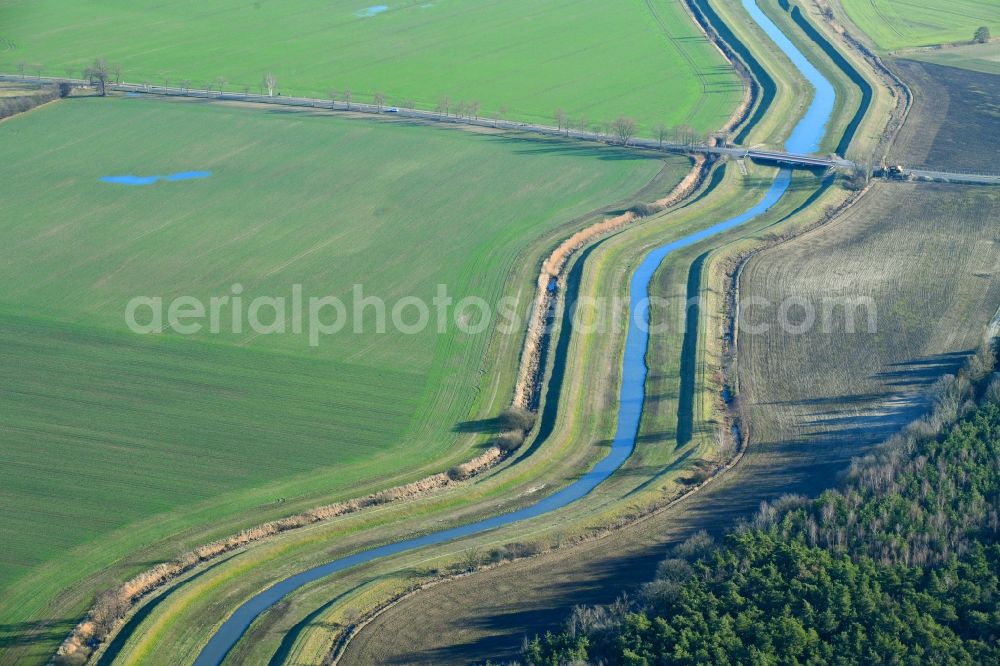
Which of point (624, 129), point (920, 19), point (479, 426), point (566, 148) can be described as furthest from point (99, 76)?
point (920, 19)

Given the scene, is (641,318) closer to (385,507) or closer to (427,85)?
(385,507)

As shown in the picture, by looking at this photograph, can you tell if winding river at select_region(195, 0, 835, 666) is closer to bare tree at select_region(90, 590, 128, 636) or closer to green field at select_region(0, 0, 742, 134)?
bare tree at select_region(90, 590, 128, 636)

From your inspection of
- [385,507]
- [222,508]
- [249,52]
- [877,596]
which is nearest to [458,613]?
[385,507]

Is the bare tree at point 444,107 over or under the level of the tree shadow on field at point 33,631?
over

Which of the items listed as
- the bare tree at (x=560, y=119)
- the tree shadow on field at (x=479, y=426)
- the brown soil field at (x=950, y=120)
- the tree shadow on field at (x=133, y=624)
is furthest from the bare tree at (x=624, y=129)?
the tree shadow on field at (x=133, y=624)

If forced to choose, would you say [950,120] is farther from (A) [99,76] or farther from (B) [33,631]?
(B) [33,631]

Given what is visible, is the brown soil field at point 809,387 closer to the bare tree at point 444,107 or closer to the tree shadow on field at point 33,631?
the tree shadow on field at point 33,631
